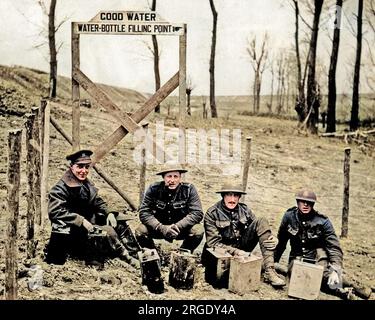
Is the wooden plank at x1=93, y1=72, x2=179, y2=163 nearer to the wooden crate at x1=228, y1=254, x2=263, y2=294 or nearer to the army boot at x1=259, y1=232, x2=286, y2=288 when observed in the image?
the army boot at x1=259, y1=232, x2=286, y2=288

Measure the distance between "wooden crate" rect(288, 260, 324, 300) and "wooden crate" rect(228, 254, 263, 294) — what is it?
0.40 meters

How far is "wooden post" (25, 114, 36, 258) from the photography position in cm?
604

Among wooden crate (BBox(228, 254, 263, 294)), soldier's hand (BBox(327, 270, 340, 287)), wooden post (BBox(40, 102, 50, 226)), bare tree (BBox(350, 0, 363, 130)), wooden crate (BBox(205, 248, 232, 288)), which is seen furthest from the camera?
→ bare tree (BBox(350, 0, 363, 130))

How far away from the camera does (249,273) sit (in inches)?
229

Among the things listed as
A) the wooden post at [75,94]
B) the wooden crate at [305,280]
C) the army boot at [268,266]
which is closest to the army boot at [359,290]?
the wooden crate at [305,280]

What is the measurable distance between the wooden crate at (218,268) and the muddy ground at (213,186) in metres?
0.09

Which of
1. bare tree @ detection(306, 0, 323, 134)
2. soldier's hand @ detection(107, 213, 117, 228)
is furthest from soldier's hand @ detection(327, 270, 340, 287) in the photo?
bare tree @ detection(306, 0, 323, 134)

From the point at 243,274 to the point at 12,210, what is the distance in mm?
2578

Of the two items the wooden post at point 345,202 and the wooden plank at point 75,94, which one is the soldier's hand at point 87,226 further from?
the wooden post at point 345,202

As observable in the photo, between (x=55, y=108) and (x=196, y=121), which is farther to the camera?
(x=196, y=121)
